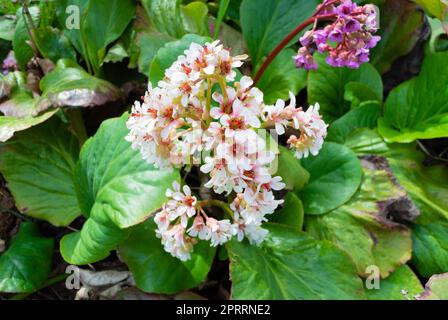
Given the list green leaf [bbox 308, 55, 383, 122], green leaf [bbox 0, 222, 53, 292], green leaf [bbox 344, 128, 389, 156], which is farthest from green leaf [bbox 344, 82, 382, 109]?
green leaf [bbox 0, 222, 53, 292]

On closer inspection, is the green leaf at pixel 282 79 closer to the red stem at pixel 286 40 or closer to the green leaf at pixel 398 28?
the red stem at pixel 286 40

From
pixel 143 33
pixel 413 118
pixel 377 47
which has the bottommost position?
pixel 413 118

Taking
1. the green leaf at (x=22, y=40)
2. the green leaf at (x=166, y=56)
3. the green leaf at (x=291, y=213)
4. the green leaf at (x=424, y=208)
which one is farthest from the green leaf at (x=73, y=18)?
the green leaf at (x=424, y=208)

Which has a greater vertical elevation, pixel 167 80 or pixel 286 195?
pixel 167 80

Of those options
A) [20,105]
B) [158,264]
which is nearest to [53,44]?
[20,105]

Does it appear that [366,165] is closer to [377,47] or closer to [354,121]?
[354,121]
